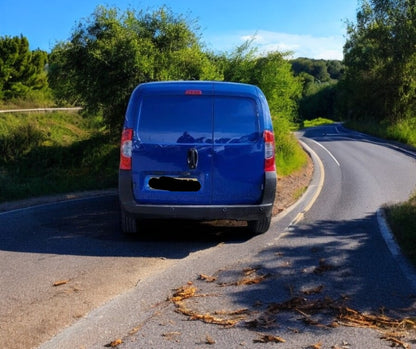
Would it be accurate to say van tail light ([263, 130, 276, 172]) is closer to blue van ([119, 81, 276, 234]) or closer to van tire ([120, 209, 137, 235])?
blue van ([119, 81, 276, 234])

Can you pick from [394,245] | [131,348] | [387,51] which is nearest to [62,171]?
[394,245]

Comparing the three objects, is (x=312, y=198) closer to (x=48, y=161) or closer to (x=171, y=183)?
(x=171, y=183)

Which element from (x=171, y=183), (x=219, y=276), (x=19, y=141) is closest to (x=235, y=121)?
(x=171, y=183)

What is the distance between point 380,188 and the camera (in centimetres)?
1301

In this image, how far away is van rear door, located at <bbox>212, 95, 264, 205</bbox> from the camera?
21.6ft

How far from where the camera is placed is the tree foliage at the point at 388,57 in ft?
134

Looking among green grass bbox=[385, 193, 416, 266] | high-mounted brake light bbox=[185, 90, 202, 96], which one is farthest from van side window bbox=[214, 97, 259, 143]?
green grass bbox=[385, 193, 416, 266]

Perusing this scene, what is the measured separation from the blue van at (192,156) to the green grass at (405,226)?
6.35ft

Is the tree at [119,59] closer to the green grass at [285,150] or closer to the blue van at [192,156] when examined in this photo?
the green grass at [285,150]

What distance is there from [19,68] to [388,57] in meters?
29.3

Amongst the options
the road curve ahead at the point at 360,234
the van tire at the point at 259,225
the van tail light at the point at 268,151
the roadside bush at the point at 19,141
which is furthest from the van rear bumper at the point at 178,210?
the roadside bush at the point at 19,141

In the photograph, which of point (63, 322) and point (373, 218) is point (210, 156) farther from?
point (373, 218)

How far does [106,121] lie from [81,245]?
10.1 m

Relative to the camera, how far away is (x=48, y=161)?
16.5 metres
